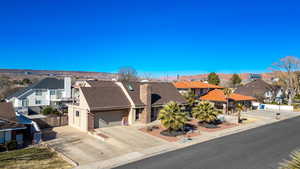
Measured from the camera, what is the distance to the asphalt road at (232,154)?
14422 millimetres

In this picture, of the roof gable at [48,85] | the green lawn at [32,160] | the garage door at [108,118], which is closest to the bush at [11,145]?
the green lawn at [32,160]

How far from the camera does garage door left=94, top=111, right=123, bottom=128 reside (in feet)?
79.3

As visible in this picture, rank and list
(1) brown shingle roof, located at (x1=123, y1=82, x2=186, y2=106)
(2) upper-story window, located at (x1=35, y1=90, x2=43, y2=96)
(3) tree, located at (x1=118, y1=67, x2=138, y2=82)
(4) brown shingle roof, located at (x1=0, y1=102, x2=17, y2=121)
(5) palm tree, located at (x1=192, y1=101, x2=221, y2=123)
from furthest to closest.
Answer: (3) tree, located at (x1=118, y1=67, x2=138, y2=82) → (2) upper-story window, located at (x1=35, y1=90, x2=43, y2=96) → (1) brown shingle roof, located at (x1=123, y1=82, x2=186, y2=106) → (5) palm tree, located at (x1=192, y1=101, x2=221, y2=123) → (4) brown shingle roof, located at (x1=0, y1=102, x2=17, y2=121)

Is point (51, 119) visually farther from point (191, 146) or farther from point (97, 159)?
point (191, 146)

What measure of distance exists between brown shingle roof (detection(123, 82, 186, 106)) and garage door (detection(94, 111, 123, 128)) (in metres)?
2.87

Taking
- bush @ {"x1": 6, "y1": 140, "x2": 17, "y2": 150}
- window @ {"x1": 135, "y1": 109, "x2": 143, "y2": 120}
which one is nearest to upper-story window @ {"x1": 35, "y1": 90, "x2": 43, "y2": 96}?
window @ {"x1": 135, "y1": 109, "x2": 143, "y2": 120}

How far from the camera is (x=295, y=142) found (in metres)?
20.2

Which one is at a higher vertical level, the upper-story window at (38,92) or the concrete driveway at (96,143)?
the upper-story window at (38,92)

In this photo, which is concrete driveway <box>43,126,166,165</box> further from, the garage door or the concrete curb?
the garage door

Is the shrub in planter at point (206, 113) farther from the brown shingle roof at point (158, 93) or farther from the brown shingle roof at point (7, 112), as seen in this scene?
the brown shingle roof at point (7, 112)

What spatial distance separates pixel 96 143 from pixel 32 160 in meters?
5.63

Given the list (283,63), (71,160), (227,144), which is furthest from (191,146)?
(283,63)

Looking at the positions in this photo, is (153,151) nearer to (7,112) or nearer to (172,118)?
(172,118)

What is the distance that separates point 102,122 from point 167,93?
1215cm
